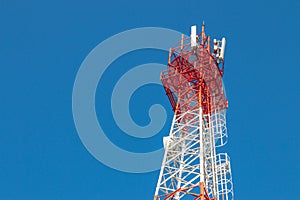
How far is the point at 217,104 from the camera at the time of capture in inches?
1347

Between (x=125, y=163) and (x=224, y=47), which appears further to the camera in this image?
(x=224, y=47)

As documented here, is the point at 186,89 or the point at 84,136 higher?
the point at 186,89

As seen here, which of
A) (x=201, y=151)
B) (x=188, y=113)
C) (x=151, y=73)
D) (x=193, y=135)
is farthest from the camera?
(x=151, y=73)

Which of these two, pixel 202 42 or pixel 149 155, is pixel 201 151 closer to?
pixel 149 155

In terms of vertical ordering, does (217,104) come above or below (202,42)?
below

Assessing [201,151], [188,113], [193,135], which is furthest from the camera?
[188,113]

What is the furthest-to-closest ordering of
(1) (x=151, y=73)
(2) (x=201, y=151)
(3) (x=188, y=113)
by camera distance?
(1) (x=151, y=73) < (3) (x=188, y=113) < (2) (x=201, y=151)

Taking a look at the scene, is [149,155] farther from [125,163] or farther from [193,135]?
[193,135]

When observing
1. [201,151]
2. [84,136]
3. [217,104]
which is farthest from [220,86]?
[84,136]

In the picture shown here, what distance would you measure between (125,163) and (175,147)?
3.49 meters

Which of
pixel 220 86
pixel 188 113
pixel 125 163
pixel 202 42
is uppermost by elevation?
pixel 202 42

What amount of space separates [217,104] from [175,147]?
5.42 metres

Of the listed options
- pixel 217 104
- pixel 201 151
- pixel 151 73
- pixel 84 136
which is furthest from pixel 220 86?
pixel 84 136

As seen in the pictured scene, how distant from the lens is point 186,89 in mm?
33500
